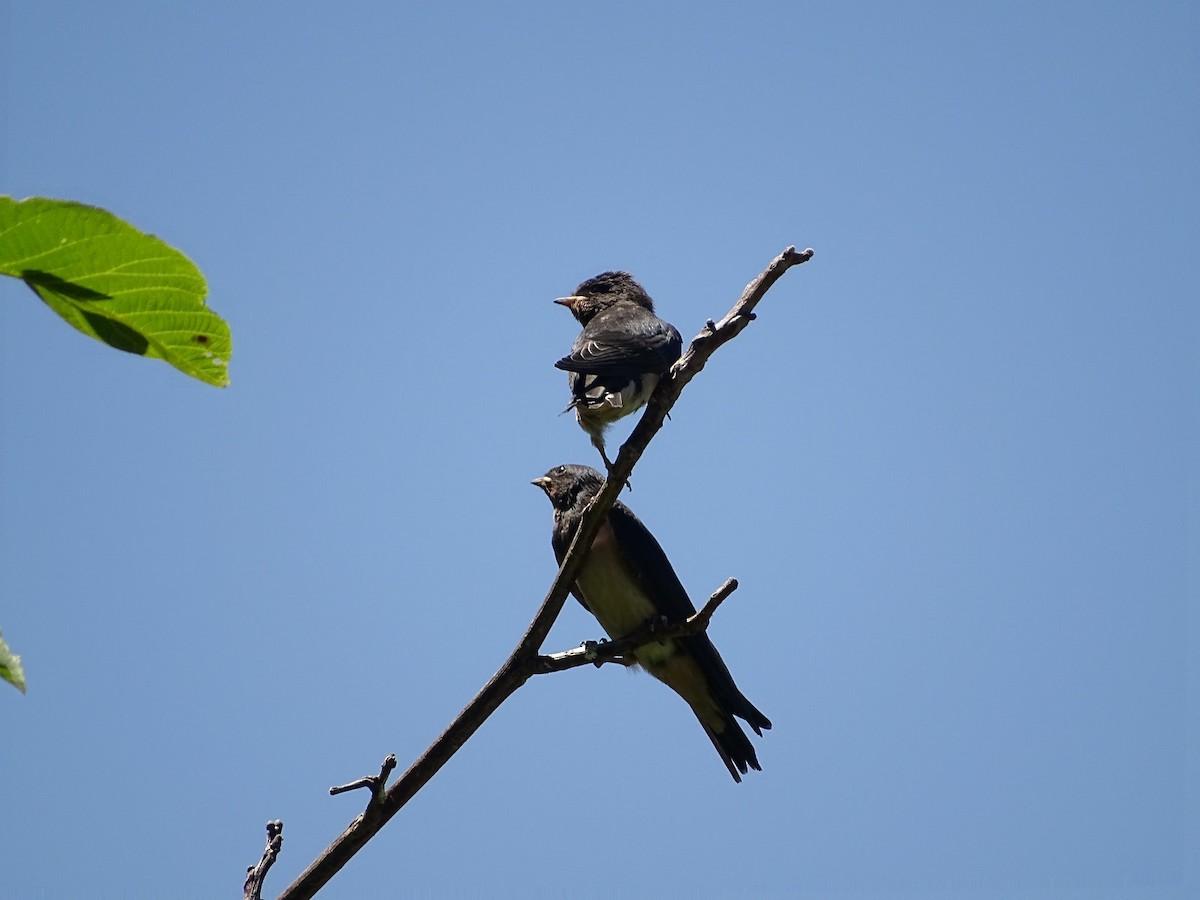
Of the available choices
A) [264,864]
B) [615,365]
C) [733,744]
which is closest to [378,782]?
[264,864]

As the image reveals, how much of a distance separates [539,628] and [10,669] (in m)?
2.90

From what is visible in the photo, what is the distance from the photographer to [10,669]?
182cm

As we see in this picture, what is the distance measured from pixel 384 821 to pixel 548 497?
5.00m

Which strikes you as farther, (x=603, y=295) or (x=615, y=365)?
(x=603, y=295)

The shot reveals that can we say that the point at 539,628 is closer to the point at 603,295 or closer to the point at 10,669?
the point at 10,669

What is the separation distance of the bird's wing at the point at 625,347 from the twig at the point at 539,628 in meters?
1.70

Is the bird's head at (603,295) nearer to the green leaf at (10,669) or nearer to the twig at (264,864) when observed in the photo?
the twig at (264,864)

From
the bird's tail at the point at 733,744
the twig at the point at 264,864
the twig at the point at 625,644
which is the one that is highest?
the bird's tail at the point at 733,744

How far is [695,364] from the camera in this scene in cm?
507

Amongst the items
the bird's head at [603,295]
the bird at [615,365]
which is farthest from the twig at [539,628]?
the bird's head at [603,295]

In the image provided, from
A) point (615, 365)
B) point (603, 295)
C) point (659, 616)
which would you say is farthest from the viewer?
point (603, 295)

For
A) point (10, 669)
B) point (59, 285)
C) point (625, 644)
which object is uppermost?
point (625, 644)

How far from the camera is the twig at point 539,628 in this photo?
3.83 metres

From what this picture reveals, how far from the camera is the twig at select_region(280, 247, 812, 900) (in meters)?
3.83
